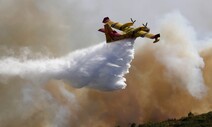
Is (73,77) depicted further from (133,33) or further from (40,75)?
(133,33)

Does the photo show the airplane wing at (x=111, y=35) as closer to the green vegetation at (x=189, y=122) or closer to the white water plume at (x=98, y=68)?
the white water plume at (x=98, y=68)

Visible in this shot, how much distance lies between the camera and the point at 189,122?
6629 inches

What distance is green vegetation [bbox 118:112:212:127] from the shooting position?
16250 centimetres

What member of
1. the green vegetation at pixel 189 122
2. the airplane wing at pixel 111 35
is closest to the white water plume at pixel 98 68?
the airplane wing at pixel 111 35

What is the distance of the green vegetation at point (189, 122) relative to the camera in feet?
533

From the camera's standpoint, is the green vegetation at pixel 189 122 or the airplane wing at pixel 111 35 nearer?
the airplane wing at pixel 111 35

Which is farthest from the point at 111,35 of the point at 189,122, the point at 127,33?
the point at 189,122

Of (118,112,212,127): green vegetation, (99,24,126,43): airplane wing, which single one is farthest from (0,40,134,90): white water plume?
(118,112,212,127): green vegetation

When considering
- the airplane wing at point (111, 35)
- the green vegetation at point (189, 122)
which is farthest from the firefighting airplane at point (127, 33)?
the green vegetation at point (189, 122)

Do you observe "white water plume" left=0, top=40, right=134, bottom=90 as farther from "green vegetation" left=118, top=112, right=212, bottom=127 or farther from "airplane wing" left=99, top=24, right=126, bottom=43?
"green vegetation" left=118, top=112, right=212, bottom=127

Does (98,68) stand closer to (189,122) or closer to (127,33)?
(127,33)

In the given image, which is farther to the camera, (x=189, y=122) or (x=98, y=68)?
(x=189, y=122)

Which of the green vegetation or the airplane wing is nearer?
the airplane wing

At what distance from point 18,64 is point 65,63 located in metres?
A: 11.7
